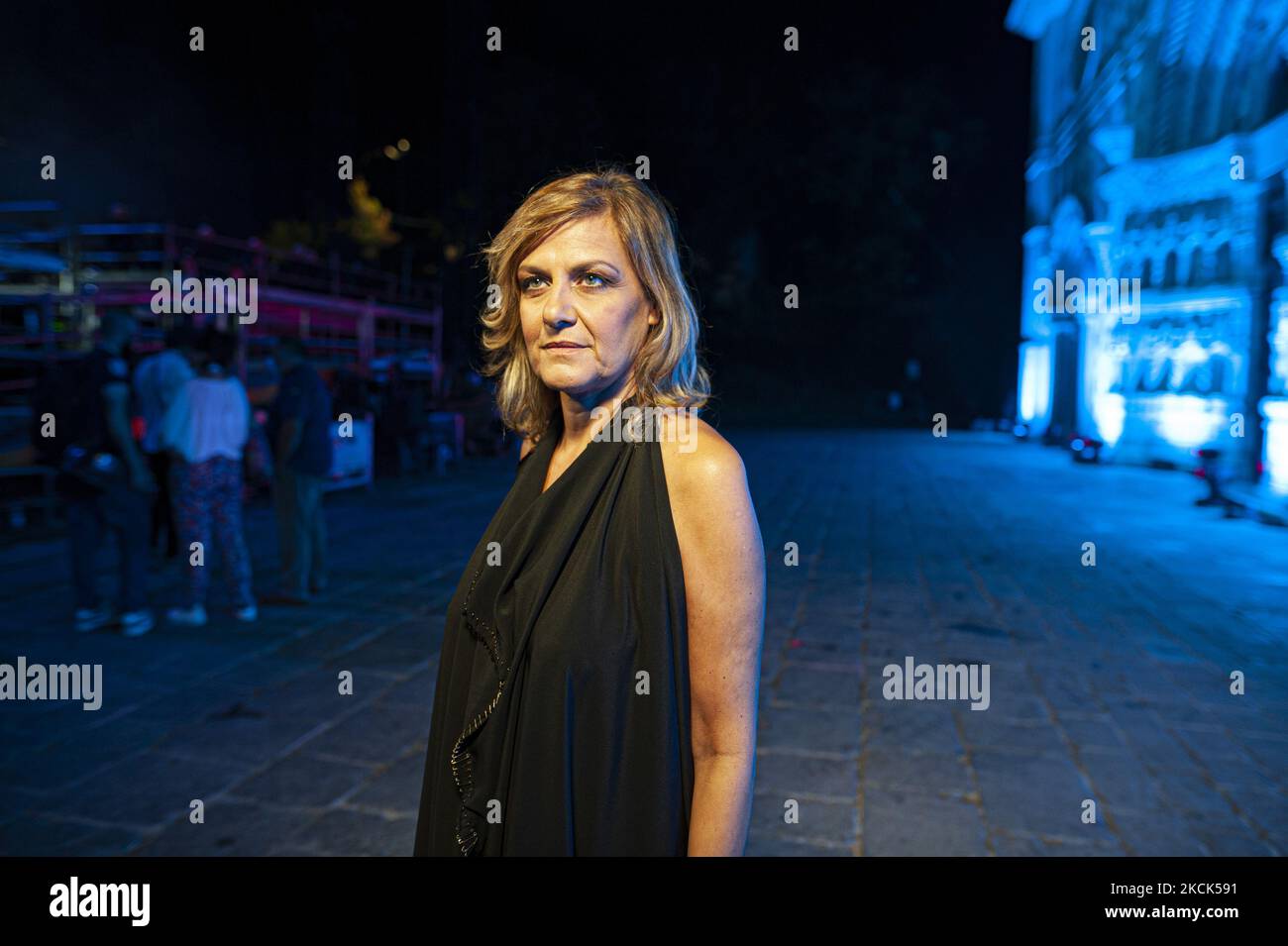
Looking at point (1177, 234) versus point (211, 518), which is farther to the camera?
point (1177, 234)

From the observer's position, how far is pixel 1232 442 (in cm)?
1642

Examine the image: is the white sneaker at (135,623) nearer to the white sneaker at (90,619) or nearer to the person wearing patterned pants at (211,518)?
the white sneaker at (90,619)

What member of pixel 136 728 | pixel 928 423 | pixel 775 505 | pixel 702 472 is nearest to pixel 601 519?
pixel 702 472

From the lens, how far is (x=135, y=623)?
5961 millimetres

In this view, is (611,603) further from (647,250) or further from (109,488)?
(109,488)

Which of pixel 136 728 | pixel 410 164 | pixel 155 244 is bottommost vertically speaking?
pixel 136 728

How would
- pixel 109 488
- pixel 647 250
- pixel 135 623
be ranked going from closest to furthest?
pixel 647 250, pixel 109 488, pixel 135 623

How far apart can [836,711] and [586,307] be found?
3.76m

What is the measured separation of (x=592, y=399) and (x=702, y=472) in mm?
307

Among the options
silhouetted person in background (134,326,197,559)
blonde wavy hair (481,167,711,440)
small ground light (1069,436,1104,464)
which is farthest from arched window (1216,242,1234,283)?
blonde wavy hair (481,167,711,440)

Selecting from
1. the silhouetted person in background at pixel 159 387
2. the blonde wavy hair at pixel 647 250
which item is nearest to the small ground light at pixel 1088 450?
the silhouetted person in background at pixel 159 387

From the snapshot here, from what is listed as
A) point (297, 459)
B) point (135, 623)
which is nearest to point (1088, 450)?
point (297, 459)

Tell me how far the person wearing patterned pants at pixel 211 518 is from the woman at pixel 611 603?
507cm
